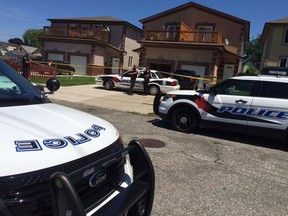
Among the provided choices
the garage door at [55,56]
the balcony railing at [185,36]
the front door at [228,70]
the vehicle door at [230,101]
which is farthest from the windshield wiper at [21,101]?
the garage door at [55,56]

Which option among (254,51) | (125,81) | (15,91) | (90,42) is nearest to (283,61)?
(125,81)

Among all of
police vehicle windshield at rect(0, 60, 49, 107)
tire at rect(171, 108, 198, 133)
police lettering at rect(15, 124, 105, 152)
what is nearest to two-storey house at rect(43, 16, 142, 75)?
tire at rect(171, 108, 198, 133)

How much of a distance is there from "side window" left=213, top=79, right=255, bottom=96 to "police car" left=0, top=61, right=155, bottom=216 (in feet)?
17.0

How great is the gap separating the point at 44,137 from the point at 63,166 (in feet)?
1.06

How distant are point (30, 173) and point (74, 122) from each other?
3.00 feet

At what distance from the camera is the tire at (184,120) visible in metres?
7.98

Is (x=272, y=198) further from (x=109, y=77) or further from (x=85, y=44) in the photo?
(x=85, y=44)

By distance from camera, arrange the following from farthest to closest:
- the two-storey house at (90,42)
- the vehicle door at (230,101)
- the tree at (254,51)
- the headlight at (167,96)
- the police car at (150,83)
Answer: the tree at (254,51), the two-storey house at (90,42), the police car at (150,83), the headlight at (167,96), the vehicle door at (230,101)

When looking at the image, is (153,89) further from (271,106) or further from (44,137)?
(44,137)

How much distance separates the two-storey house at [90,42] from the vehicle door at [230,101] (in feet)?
83.0

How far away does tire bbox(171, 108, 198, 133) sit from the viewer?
7.98 metres

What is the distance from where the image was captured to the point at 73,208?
1.79 meters

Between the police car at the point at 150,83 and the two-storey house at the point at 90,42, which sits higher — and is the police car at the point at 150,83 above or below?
below

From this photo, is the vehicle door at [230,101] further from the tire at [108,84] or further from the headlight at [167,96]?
the tire at [108,84]
